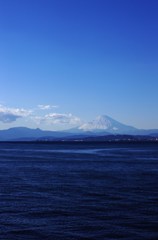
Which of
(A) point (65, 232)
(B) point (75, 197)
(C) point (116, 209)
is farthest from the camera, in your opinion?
(B) point (75, 197)

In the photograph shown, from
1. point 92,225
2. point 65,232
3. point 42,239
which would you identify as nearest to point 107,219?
point 92,225

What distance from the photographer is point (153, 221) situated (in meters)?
27.5

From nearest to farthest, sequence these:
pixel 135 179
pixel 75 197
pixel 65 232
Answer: pixel 65 232 → pixel 75 197 → pixel 135 179

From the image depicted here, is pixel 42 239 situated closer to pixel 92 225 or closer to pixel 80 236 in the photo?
pixel 80 236

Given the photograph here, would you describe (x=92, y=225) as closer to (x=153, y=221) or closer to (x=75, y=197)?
(x=153, y=221)

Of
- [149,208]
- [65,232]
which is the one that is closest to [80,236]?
[65,232]

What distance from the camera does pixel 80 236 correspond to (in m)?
23.9

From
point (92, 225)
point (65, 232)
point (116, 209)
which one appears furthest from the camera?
point (116, 209)

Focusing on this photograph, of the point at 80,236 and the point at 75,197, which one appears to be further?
the point at 75,197

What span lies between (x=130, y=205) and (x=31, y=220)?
9.56 m

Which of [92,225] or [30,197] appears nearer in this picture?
[92,225]

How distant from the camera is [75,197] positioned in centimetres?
3659

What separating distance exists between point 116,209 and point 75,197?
6320mm

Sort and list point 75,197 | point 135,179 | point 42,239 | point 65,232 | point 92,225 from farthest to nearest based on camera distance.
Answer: point 135,179, point 75,197, point 92,225, point 65,232, point 42,239
